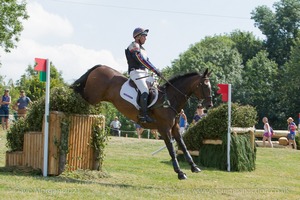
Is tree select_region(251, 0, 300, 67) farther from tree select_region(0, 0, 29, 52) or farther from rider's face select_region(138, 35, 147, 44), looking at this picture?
rider's face select_region(138, 35, 147, 44)

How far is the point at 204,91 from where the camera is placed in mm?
11688

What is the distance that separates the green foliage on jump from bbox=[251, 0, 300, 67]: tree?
162 feet

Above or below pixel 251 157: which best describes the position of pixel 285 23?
above

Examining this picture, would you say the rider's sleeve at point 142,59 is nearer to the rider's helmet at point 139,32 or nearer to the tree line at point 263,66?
the rider's helmet at point 139,32

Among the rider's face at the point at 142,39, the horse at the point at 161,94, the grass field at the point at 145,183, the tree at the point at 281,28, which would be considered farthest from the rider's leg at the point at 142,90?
the tree at the point at 281,28

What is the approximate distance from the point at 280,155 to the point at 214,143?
7.54m

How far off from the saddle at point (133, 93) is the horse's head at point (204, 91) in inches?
37.6

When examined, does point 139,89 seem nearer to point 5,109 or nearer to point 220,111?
point 220,111

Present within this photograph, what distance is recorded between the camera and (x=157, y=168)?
46.5 feet

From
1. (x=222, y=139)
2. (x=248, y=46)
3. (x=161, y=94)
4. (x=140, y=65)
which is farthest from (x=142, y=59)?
(x=248, y=46)

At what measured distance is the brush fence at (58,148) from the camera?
11.0 meters

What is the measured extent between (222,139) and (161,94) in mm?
4228

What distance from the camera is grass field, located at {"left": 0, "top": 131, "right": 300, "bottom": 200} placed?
8961 millimetres

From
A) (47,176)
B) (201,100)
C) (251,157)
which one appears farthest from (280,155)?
(47,176)
